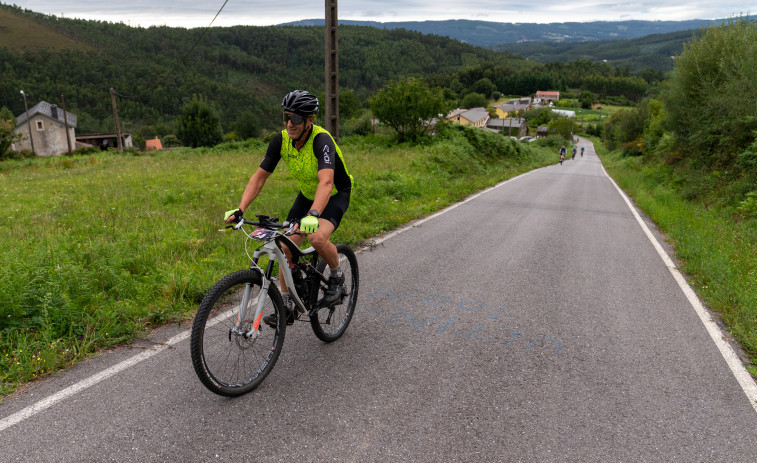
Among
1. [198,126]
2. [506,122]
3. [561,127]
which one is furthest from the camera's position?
[506,122]

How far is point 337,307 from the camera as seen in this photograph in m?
4.27

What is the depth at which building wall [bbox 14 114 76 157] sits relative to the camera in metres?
70.5

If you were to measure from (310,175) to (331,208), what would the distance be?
1.08ft

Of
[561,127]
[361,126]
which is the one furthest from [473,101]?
[361,126]

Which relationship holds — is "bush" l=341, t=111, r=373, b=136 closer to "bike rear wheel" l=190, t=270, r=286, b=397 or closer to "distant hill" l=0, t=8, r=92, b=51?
"bike rear wheel" l=190, t=270, r=286, b=397

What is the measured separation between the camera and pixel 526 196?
1526cm

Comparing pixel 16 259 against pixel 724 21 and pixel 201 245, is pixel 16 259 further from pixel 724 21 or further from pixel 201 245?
pixel 724 21

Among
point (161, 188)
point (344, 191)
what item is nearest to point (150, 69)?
point (161, 188)

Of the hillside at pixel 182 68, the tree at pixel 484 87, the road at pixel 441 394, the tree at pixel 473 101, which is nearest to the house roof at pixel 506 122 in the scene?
the hillside at pixel 182 68

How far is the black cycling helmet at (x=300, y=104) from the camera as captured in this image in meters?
3.29

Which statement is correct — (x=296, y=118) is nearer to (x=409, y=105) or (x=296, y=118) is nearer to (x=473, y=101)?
(x=409, y=105)

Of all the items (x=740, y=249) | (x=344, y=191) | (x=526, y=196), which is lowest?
(x=526, y=196)

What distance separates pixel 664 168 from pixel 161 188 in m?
20.9

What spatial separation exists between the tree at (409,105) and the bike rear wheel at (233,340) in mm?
24829
